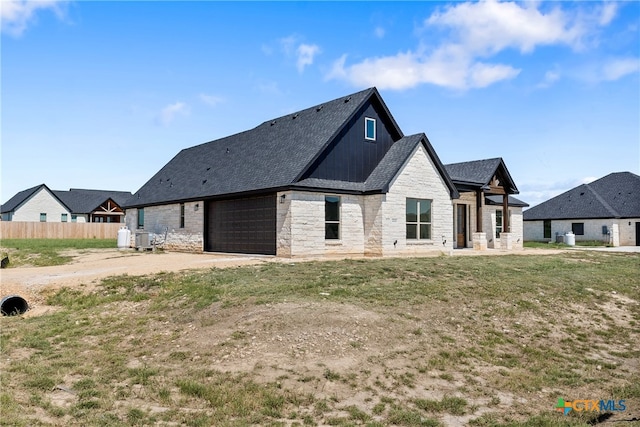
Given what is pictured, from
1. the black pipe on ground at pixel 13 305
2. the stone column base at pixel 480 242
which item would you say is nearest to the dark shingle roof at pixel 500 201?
the stone column base at pixel 480 242

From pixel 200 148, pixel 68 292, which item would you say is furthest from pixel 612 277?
pixel 200 148

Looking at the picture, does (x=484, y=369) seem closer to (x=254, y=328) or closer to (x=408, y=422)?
(x=408, y=422)

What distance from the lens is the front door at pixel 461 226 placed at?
1191 inches

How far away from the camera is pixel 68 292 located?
13883 millimetres

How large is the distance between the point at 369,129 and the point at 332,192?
414 cm

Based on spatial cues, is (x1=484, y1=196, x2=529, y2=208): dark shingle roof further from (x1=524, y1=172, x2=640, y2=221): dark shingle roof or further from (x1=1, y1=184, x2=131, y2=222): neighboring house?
(x1=1, y1=184, x2=131, y2=222): neighboring house

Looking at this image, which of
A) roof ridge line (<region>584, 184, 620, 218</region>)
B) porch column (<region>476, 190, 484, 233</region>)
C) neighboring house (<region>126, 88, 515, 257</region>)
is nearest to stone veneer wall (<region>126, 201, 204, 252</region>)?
neighboring house (<region>126, 88, 515, 257</region>)

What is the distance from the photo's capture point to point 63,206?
6525 cm

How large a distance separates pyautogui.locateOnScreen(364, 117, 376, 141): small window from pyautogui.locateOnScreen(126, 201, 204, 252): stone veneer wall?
9196mm

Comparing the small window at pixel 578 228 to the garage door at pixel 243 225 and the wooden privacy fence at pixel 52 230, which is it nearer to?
the garage door at pixel 243 225

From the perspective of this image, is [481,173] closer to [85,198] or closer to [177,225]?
[177,225]

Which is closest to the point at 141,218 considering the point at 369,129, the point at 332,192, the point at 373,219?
the point at 332,192

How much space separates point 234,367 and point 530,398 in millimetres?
4487

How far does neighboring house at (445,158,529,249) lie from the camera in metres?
28.1
